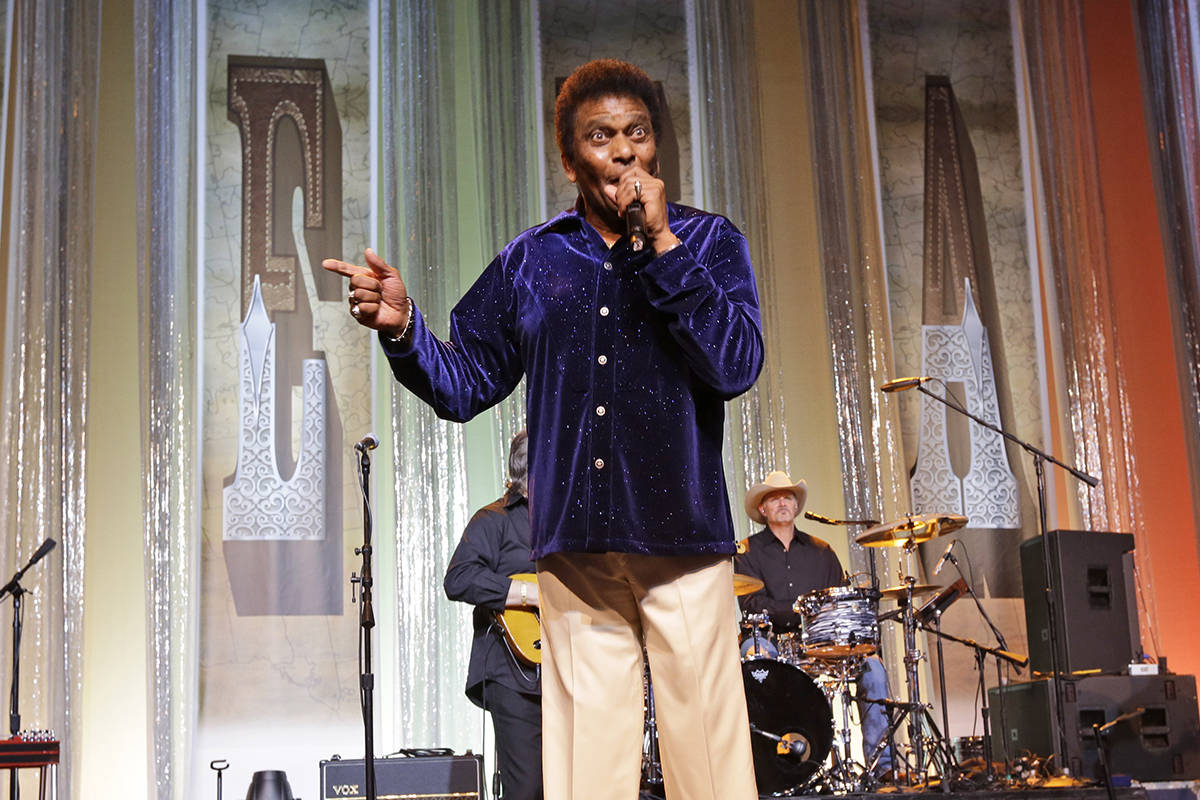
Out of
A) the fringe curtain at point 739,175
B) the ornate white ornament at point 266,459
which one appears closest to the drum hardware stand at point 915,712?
the fringe curtain at point 739,175

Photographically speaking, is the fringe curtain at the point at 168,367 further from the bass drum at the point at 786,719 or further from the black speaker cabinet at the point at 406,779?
the bass drum at the point at 786,719

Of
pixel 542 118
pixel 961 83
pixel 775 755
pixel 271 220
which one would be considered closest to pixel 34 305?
pixel 271 220

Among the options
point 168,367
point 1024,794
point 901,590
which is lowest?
point 1024,794

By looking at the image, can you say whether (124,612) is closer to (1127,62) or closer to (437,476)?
(437,476)

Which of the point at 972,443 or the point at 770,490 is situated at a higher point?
the point at 972,443

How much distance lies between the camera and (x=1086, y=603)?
5453 mm

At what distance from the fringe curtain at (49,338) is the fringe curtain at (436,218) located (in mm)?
1388

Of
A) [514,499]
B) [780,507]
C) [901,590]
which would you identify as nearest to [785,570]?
[780,507]

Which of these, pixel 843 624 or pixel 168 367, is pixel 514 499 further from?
pixel 168 367

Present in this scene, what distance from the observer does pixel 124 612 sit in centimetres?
578

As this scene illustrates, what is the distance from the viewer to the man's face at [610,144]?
1.82 metres

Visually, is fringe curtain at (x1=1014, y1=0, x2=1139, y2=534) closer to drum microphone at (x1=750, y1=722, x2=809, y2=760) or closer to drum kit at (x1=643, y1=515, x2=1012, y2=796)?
drum kit at (x1=643, y1=515, x2=1012, y2=796)

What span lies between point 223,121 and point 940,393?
12.7ft

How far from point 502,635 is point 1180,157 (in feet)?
15.3
